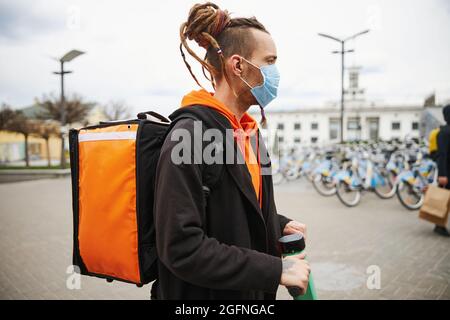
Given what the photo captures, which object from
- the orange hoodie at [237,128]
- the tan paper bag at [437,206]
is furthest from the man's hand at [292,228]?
the tan paper bag at [437,206]

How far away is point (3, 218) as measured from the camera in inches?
297

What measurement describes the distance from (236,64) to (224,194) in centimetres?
51

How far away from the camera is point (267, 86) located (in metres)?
1.51

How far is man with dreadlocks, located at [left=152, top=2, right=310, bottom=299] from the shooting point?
1.14 m

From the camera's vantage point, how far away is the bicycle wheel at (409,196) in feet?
24.8

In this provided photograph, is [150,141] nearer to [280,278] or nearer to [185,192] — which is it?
[185,192]

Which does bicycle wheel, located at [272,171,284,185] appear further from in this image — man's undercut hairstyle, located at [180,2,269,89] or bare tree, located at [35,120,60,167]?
bare tree, located at [35,120,60,167]

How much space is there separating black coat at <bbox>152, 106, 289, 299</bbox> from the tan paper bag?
484 cm

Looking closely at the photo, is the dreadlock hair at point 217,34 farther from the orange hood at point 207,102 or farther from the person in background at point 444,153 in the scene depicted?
the person in background at point 444,153

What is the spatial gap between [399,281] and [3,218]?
24.1 ft

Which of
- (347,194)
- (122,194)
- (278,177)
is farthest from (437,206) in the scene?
(278,177)

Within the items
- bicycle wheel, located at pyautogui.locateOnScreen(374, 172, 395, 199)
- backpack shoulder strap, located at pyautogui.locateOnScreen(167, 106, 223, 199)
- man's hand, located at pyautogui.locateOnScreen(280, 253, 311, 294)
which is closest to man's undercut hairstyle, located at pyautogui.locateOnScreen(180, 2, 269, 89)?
backpack shoulder strap, located at pyautogui.locateOnScreen(167, 106, 223, 199)

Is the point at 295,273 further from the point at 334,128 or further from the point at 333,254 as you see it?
the point at 334,128
